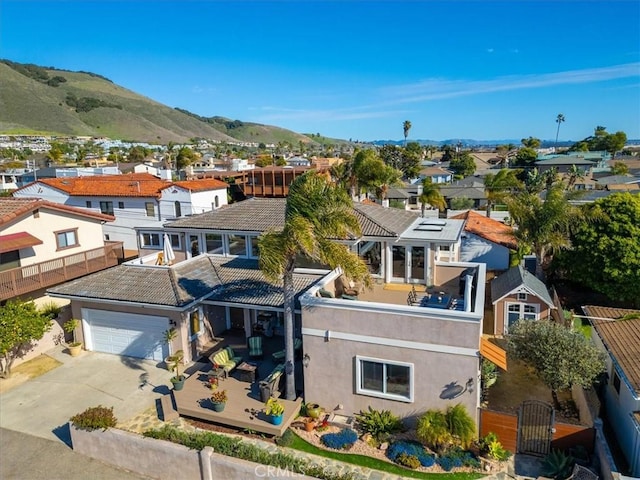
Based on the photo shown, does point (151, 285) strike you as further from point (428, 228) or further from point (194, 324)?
point (428, 228)

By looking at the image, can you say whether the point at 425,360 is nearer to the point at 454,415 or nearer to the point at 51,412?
the point at 454,415

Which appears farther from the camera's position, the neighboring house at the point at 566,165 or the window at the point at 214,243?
the neighboring house at the point at 566,165

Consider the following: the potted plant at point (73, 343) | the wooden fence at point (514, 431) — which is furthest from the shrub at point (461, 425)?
the potted plant at point (73, 343)

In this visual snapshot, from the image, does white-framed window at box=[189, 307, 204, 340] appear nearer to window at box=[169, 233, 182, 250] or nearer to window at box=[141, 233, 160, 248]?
window at box=[169, 233, 182, 250]

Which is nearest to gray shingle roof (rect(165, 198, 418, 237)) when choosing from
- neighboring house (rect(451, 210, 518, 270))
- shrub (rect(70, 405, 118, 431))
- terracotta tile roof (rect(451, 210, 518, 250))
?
neighboring house (rect(451, 210, 518, 270))

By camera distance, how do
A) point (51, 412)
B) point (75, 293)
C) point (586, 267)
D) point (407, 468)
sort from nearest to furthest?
1. point (407, 468)
2. point (51, 412)
3. point (75, 293)
4. point (586, 267)

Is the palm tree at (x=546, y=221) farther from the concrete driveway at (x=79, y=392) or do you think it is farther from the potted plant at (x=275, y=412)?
the concrete driveway at (x=79, y=392)

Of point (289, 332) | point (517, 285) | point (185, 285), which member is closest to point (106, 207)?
point (185, 285)

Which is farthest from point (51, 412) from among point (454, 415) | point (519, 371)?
point (519, 371)
